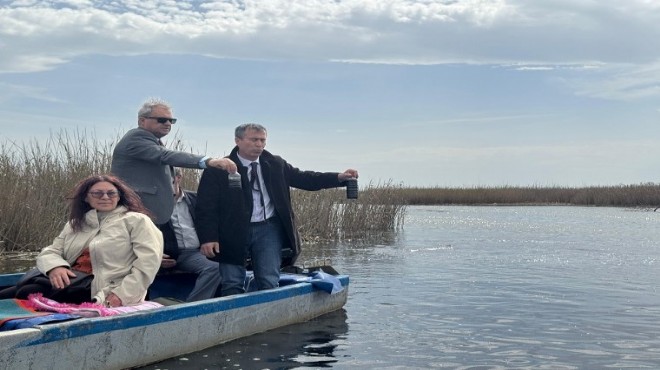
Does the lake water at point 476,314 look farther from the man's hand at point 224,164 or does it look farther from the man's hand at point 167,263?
the man's hand at point 224,164

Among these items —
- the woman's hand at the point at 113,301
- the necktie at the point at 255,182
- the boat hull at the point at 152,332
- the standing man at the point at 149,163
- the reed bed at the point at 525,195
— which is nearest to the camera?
the boat hull at the point at 152,332

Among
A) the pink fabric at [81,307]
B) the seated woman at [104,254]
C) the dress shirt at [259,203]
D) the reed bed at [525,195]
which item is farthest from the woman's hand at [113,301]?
the reed bed at [525,195]

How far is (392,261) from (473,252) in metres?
2.80

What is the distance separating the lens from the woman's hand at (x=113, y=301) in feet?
20.4

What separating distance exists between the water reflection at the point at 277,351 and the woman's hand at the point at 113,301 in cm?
52

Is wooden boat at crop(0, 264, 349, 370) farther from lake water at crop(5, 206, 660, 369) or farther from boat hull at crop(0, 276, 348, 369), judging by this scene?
lake water at crop(5, 206, 660, 369)

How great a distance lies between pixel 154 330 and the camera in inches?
243

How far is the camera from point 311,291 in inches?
328

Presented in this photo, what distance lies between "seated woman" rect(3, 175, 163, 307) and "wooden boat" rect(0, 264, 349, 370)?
35cm

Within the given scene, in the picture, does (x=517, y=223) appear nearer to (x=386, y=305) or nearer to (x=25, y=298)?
(x=386, y=305)

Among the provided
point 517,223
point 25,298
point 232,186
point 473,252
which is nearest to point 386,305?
point 232,186

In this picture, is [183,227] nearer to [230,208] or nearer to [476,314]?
[230,208]

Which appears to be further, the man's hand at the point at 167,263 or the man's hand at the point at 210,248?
the man's hand at the point at 167,263

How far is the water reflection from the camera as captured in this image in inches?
256
